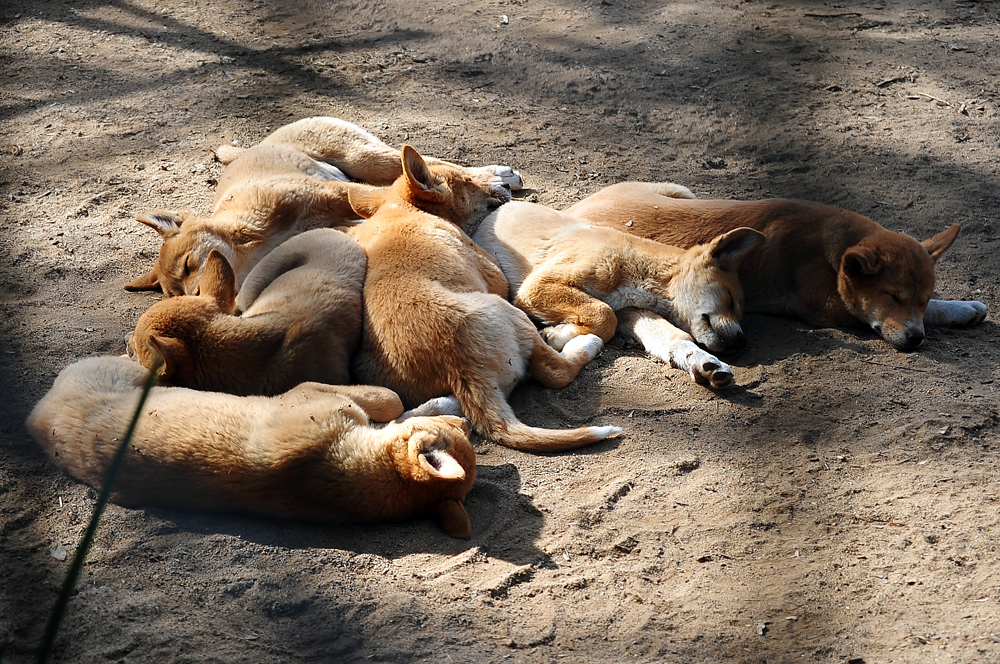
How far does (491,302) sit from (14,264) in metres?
3.09

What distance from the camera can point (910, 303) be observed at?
4.76 meters

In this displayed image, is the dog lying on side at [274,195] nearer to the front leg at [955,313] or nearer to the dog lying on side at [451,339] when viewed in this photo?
the dog lying on side at [451,339]

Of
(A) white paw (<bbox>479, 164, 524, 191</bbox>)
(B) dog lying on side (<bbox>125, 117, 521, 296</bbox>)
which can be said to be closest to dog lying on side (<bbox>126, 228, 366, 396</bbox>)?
(B) dog lying on side (<bbox>125, 117, 521, 296</bbox>)

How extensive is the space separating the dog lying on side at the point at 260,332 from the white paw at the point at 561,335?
1.10 m

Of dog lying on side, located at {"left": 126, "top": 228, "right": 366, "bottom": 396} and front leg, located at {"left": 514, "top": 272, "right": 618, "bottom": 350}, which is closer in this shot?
dog lying on side, located at {"left": 126, "top": 228, "right": 366, "bottom": 396}

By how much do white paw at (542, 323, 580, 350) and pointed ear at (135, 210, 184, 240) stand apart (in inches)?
91.6

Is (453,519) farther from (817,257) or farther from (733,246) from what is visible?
(817,257)

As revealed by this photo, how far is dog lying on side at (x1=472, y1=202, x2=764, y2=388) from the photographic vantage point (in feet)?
16.4

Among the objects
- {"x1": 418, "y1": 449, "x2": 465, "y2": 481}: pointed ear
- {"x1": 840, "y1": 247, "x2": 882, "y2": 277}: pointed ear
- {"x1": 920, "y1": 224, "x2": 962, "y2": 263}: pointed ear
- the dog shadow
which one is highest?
{"x1": 920, "y1": 224, "x2": 962, "y2": 263}: pointed ear

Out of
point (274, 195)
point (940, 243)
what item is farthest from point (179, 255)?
point (940, 243)

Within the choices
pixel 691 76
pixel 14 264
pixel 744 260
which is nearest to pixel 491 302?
pixel 744 260

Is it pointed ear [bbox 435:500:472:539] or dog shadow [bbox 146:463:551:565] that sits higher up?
pointed ear [bbox 435:500:472:539]

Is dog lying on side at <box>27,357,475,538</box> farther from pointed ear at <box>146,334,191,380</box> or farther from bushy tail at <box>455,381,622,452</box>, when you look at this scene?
bushy tail at <box>455,381,622,452</box>

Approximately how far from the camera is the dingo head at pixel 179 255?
514 cm
